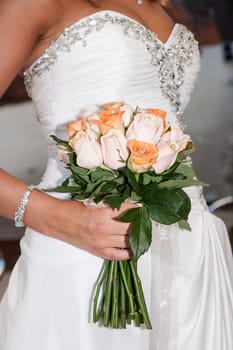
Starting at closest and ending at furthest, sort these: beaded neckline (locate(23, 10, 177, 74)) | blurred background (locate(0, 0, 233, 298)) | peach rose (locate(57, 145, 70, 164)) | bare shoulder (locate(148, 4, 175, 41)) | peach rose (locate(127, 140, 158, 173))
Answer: peach rose (locate(127, 140, 158, 173)), peach rose (locate(57, 145, 70, 164)), beaded neckline (locate(23, 10, 177, 74)), bare shoulder (locate(148, 4, 175, 41)), blurred background (locate(0, 0, 233, 298))

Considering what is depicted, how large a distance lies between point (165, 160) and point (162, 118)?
0.09 m

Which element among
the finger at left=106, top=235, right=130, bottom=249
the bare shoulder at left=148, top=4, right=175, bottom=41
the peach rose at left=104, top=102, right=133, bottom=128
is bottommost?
the finger at left=106, top=235, right=130, bottom=249

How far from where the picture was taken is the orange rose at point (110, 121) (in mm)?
1436

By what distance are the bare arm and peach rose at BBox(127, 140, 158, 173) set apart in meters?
0.14

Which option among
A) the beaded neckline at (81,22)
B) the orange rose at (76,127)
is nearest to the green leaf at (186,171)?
the orange rose at (76,127)

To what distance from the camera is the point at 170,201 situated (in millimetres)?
1438

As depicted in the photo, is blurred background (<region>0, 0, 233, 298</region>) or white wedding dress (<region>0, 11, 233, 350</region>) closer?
white wedding dress (<region>0, 11, 233, 350</region>)

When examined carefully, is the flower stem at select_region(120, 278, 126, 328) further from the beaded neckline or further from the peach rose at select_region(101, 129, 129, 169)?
the beaded neckline

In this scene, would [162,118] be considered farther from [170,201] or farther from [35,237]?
[35,237]

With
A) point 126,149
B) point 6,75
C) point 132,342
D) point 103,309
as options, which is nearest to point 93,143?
point 126,149

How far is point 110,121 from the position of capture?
1.44m

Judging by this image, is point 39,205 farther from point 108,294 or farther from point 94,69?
point 94,69

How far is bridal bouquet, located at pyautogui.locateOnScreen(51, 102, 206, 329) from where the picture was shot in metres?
1.42

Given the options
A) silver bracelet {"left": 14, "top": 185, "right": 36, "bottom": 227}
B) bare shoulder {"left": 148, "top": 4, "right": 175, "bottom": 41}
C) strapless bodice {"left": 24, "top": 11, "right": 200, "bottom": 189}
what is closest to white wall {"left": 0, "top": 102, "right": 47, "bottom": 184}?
bare shoulder {"left": 148, "top": 4, "right": 175, "bottom": 41}
